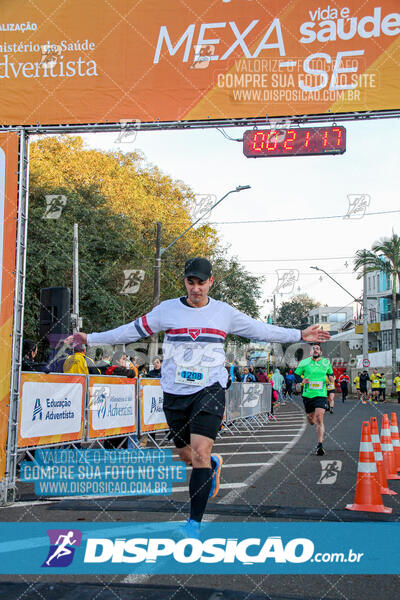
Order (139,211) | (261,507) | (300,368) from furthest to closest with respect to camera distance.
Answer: (139,211), (300,368), (261,507)

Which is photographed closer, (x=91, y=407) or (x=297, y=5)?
(x=297, y=5)

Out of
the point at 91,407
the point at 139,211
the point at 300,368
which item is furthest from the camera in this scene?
the point at 139,211

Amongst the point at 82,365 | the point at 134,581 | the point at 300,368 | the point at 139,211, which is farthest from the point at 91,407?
the point at 139,211

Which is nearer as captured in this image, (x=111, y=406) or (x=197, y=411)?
(x=197, y=411)

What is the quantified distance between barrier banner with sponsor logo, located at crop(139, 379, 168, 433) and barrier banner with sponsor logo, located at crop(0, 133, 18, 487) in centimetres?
464

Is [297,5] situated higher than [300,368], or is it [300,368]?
[297,5]

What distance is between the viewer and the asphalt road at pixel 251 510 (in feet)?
13.1

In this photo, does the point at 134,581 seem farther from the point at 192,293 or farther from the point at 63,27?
the point at 63,27

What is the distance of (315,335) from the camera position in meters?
5.22

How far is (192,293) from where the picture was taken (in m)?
5.27

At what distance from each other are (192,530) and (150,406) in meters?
7.85

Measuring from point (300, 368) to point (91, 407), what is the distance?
12.5 feet

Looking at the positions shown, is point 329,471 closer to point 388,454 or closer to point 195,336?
point 388,454

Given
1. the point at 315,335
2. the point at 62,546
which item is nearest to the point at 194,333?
the point at 315,335
